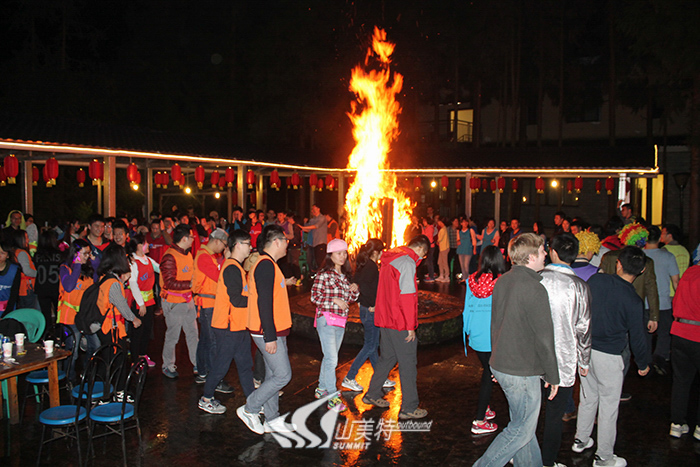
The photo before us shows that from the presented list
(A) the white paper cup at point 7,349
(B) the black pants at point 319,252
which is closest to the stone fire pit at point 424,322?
(B) the black pants at point 319,252

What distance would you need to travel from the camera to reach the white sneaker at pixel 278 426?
5.00 m

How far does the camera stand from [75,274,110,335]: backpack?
5.21 m

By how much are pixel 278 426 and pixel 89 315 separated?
90.6 inches

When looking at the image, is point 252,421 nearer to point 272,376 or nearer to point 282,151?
point 272,376

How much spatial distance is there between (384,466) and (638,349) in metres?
2.41

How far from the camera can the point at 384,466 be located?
4.39 metres

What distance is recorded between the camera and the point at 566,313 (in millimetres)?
3799

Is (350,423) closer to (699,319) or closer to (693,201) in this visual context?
(699,319)

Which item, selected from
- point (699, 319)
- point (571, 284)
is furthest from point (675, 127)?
point (571, 284)

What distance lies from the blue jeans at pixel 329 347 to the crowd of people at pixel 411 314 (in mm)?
14

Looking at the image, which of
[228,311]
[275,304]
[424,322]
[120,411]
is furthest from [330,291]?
[424,322]

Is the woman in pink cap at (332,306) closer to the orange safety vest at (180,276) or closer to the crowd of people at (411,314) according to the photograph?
the crowd of people at (411,314)

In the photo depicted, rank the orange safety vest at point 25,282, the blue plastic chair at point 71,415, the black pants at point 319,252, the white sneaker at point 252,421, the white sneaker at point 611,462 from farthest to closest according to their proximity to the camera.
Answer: the black pants at point 319,252 → the orange safety vest at point 25,282 → the white sneaker at point 252,421 → the white sneaker at point 611,462 → the blue plastic chair at point 71,415

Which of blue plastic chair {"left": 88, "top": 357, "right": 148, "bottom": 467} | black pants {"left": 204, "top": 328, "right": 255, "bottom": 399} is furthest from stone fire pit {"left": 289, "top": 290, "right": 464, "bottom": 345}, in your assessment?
blue plastic chair {"left": 88, "top": 357, "right": 148, "bottom": 467}
